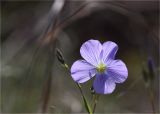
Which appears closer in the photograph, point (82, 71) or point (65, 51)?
point (82, 71)

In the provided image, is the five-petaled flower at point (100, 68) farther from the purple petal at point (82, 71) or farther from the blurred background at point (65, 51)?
the blurred background at point (65, 51)

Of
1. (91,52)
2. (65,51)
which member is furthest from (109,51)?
(65,51)

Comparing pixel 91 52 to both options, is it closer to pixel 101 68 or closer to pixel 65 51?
pixel 101 68

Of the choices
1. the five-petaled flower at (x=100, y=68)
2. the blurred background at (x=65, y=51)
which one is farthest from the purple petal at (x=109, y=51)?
the blurred background at (x=65, y=51)

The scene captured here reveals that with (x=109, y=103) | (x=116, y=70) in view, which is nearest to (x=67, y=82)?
(x=109, y=103)

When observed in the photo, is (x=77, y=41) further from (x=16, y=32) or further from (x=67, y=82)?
(x=67, y=82)

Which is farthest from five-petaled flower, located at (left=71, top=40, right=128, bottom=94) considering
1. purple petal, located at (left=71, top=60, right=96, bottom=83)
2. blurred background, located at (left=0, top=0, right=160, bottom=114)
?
blurred background, located at (left=0, top=0, right=160, bottom=114)
